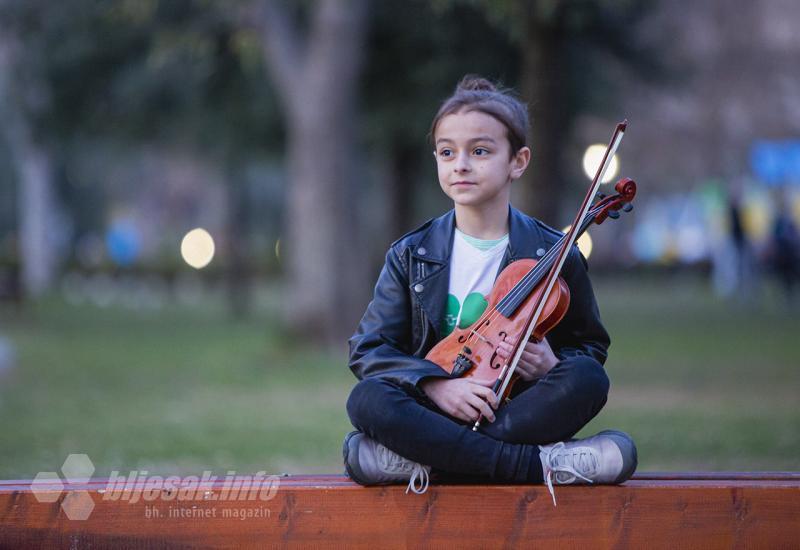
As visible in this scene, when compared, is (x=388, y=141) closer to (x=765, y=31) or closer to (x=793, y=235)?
(x=793, y=235)

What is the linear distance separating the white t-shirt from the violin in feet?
0.40

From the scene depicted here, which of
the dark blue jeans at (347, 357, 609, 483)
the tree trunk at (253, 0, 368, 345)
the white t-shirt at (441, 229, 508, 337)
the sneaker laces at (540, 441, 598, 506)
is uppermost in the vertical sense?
the white t-shirt at (441, 229, 508, 337)

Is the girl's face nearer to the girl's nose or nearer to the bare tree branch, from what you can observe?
the girl's nose

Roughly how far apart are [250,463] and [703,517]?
13.5ft

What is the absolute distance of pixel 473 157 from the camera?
382cm

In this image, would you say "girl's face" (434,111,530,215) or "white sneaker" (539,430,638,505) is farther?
"girl's face" (434,111,530,215)

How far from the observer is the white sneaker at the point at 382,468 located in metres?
3.57

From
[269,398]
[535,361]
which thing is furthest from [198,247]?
[535,361]

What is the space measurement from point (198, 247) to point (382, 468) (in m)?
33.6

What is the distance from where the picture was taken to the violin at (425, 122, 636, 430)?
359cm

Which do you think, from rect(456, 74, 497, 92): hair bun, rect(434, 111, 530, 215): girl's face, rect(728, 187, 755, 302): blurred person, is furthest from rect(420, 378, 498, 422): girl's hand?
rect(728, 187, 755, 302): blurred person

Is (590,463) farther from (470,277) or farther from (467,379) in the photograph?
(470,277)

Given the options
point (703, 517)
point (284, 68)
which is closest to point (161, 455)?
point (703, 517)

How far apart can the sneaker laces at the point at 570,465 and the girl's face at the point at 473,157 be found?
85 cm
